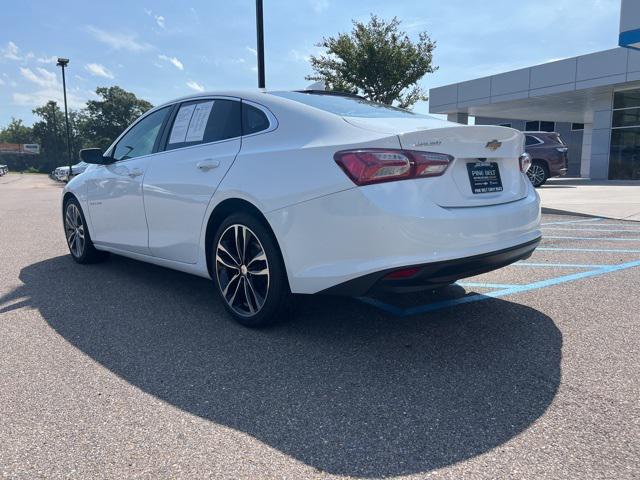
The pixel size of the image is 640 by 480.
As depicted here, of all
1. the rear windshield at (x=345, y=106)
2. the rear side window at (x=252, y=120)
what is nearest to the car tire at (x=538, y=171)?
the rear windshield at (x=345, y=106)

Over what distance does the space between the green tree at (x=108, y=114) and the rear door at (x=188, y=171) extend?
300 ft

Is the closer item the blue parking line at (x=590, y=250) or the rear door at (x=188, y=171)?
the rear door at (x=188, y=171)

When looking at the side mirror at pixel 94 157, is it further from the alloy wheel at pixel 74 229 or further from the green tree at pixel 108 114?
the green tree at pixel 108 114

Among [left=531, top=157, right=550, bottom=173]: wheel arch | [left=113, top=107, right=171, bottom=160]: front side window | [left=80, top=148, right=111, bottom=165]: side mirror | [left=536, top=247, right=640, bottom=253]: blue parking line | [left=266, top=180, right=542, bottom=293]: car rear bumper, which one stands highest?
[left=113, top=107, right=171, bottom=160]: front side window

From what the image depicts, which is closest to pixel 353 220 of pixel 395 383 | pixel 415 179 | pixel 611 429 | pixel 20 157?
pixel 415 179

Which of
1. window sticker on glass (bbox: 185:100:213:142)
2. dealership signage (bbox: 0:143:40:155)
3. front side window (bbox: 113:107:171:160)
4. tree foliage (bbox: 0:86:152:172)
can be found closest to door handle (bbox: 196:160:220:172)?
window sticker on glass (bbox: 185:100:213:142)

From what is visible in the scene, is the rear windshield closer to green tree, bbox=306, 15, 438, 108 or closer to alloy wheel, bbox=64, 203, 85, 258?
alloy wheel, bbox=64, 203, 85, 258

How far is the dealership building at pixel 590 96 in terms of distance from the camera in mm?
20422

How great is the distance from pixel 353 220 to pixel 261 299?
0.97m

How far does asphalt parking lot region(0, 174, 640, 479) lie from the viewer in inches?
81.4

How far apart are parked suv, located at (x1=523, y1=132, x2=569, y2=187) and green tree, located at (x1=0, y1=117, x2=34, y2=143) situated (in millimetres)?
131853

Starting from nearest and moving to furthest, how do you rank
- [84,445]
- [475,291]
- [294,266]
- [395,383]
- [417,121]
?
[84,445]
[395,383]
[294,266]
[417,121]
[475,291]

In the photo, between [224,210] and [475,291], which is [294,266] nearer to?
[224,210]

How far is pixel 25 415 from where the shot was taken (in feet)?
8.00
